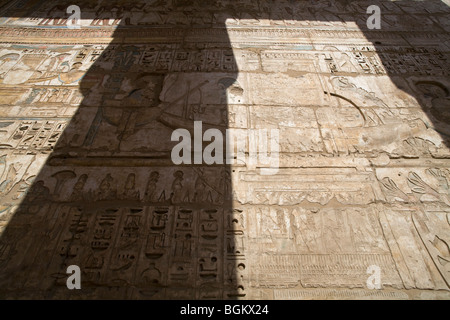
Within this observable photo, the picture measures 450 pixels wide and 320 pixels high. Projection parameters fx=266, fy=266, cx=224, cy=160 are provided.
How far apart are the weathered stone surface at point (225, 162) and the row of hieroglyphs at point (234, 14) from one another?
11 centimetres

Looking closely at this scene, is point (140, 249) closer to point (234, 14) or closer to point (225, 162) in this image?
point (225, 162)

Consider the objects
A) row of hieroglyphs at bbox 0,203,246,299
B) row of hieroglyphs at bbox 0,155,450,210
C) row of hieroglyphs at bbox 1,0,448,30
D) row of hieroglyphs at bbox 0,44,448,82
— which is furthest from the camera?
row of hieroglyphs at bbox 1,0,448,30

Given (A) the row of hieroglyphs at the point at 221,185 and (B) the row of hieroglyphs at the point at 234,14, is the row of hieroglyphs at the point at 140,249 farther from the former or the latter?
(B) the row of hieroglyphs at the point at 234,14

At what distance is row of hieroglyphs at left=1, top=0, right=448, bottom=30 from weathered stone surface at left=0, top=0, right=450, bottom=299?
0.11 meters

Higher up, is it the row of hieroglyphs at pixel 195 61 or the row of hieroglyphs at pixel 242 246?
the row of hieroglyphs at pixel 195 61

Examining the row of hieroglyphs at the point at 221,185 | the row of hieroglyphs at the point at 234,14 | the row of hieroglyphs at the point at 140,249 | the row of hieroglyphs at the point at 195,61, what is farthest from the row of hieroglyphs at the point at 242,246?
the row of hieroglyphs at the point at 234,14

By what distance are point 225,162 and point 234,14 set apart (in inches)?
162

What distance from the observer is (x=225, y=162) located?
3.25 m

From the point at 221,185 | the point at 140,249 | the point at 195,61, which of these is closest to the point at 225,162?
the point at 221,185

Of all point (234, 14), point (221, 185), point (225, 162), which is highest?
point (234, 14)

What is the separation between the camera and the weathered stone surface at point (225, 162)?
2465mm

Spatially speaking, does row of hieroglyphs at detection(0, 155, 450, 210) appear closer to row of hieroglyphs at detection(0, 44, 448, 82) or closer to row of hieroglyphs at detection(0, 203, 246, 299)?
row of hieroglyphs at detection(0, 203, 246, 299)

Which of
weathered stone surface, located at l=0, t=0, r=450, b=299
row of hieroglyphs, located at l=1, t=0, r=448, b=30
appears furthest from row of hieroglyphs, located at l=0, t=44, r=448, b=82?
row of hieroglyphs, located at l=1, t=0, r=448, b=30

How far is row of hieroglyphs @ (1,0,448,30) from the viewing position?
5500 mm
